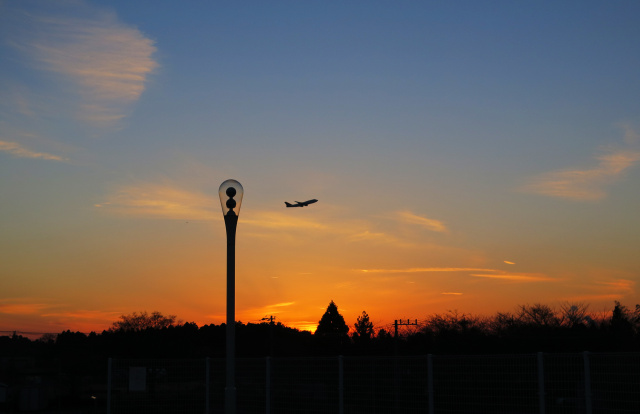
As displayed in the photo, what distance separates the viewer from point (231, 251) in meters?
11.5

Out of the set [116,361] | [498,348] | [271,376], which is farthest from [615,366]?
[498,348]

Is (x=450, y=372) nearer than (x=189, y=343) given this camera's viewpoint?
Yes

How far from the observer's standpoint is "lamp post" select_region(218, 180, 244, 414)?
1130 centimetres

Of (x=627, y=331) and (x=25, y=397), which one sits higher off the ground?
(x=627, y=331)

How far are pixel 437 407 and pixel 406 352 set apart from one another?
89.5 ft

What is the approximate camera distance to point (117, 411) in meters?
21.8

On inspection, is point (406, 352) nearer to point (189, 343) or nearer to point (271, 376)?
point (189, 343)

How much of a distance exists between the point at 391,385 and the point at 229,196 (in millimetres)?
7303

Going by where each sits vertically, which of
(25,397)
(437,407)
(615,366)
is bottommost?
(25,397)

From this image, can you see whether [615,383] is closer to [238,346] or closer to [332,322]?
[238,346]

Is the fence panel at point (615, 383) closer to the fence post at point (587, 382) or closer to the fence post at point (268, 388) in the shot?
the fence post at point (587, 382)

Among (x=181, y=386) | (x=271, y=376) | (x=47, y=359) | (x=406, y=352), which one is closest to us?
(x=271, y=376)

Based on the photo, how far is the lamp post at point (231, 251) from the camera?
1130cm

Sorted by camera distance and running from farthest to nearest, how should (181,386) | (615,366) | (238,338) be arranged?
(238,338)
(181,386)
(615,366)
